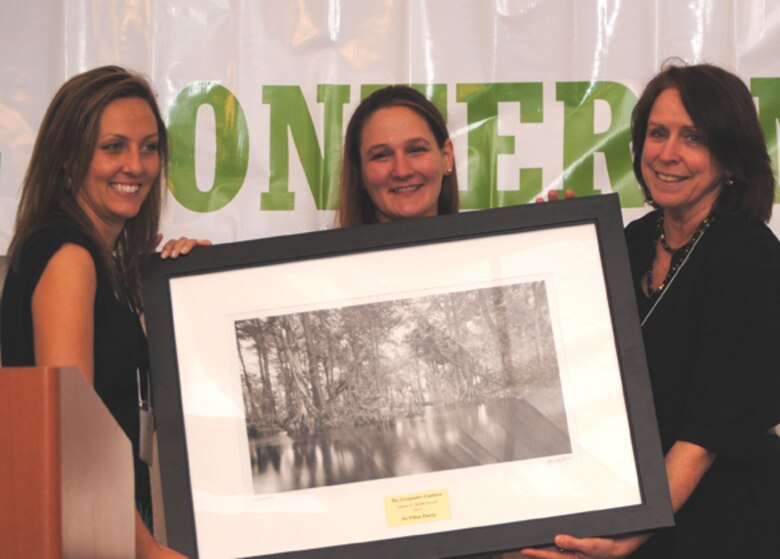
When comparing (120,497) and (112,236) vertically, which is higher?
(112,236)

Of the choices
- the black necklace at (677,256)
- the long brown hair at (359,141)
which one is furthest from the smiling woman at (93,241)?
the black necklace at (677,256)

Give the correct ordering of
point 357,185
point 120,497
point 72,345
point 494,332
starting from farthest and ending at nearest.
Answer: point 357,185 → point 494,332 → point 72,345 → point 120,497

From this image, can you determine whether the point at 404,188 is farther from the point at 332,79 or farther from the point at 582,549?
the point at 582,549

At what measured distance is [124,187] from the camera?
1946mm

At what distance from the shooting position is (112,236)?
6.56 feet

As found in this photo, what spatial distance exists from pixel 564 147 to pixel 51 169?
1352 millimetres

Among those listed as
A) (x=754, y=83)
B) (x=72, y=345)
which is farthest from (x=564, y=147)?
(x=72, y=345)

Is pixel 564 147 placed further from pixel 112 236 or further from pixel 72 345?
pixel 72 345

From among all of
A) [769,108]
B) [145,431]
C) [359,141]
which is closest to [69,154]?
[145,431]

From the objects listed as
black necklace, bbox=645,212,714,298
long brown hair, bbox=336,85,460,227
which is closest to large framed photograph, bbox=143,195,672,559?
black necklace, bbox=645,212,714,298

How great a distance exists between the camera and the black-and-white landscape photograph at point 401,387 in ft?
5.83

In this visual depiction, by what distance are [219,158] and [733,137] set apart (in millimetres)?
1318

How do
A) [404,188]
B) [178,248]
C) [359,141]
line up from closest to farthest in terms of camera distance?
[178,248] < [404,188] < [359,141]

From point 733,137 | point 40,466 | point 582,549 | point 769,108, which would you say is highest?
point 769,108
